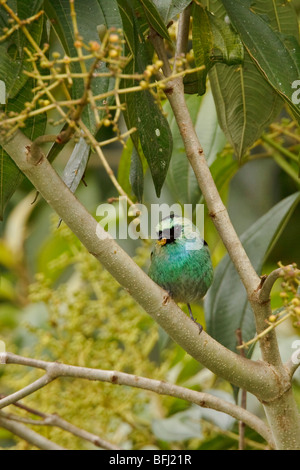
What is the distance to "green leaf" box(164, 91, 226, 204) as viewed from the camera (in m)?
1.88

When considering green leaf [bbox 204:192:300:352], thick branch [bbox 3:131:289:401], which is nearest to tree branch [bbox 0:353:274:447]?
thick branch [bbox 3:131:289:401]

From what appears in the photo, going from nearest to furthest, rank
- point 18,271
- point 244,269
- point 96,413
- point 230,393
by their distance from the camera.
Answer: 1. point 244,269
2. point 96,413
3. point 230,393
4. point 18,271

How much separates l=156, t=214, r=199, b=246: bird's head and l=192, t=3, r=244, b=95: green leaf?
0.55 m

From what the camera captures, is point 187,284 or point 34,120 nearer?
point 34,120

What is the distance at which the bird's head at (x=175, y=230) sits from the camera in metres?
1.83

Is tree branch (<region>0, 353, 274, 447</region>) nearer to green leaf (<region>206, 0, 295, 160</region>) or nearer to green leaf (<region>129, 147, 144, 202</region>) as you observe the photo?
green leaf (<region>129, 147, 144, 202</region>)

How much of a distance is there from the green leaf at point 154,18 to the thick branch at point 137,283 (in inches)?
13.5

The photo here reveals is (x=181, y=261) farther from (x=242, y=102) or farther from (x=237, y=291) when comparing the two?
(x=242, y=102)

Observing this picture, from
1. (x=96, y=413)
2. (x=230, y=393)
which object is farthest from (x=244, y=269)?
(x=230, y=393)

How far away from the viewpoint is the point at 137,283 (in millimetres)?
1077

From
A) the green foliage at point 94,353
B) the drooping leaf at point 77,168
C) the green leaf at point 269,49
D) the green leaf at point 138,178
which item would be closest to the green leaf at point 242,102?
the green leaf at point 269,49
